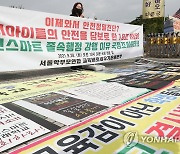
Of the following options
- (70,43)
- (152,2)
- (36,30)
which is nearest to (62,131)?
(36,30)

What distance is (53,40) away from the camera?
4.85m

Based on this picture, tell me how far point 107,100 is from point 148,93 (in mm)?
655

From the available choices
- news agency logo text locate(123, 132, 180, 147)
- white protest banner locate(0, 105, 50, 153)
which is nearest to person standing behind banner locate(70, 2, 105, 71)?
white protest banner locate(0, 105, 50, 153)

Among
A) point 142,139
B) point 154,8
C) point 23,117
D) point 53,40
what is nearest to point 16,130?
point 23,117

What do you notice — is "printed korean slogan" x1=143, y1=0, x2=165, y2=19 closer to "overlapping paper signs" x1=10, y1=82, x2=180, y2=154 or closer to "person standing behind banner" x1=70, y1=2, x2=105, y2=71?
"person standing behind banner" x1=70, y1=2, x2=105, y2=71

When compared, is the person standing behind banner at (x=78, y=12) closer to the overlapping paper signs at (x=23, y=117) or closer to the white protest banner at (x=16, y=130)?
the overlapping paper signs at (x=23, y=117)

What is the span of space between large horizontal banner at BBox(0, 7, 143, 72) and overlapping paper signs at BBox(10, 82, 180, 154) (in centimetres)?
260

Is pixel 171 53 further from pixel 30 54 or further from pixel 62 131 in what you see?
pixel 62 131

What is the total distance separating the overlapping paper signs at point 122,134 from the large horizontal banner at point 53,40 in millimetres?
2599

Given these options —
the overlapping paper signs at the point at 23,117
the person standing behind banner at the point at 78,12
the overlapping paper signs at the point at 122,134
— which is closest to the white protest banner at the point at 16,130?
the overlapping paper signs at the point at 23,117

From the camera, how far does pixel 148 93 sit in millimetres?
3018

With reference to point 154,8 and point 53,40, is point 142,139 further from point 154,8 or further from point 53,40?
point 154,8

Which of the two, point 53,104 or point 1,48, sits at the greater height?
point 1,48

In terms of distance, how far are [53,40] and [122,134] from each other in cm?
350
